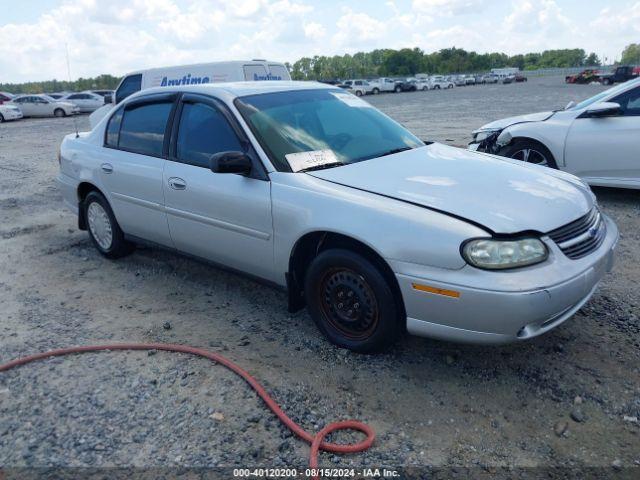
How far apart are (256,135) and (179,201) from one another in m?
0.86

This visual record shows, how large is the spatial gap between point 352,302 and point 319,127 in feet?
4.46

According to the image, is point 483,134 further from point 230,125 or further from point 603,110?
point 230,125

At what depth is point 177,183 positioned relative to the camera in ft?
13.3

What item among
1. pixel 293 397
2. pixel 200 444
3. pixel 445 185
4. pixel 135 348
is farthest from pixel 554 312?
pixel 135 348

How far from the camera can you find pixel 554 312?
2.83 m

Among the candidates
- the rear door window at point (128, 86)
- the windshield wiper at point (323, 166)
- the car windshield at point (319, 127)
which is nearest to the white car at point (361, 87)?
the rear door window at point (128, 86)

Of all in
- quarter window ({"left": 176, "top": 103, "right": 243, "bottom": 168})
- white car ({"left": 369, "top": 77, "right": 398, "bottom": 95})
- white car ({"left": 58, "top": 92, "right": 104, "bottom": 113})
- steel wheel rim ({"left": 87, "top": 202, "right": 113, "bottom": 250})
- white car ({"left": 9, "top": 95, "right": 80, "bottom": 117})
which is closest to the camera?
quarter window ({"left": 176, "top": 103, "right": 243, "bottom": 168})

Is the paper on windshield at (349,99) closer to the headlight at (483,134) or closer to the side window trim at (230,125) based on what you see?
the side window trim at (230,125)

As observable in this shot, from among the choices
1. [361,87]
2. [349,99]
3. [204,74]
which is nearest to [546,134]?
[349,99]

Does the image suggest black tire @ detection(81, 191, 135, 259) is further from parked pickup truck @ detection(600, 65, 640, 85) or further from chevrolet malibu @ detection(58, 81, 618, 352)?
parked pickup truck @ detection(600, 65, 640, 85)

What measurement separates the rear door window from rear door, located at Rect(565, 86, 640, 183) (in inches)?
427

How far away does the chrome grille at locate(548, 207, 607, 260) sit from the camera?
2.97 m

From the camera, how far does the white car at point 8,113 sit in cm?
2811

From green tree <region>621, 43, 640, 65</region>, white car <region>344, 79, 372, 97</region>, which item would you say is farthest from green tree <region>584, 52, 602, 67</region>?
white car <region>344, 79, 372, 97</region>
